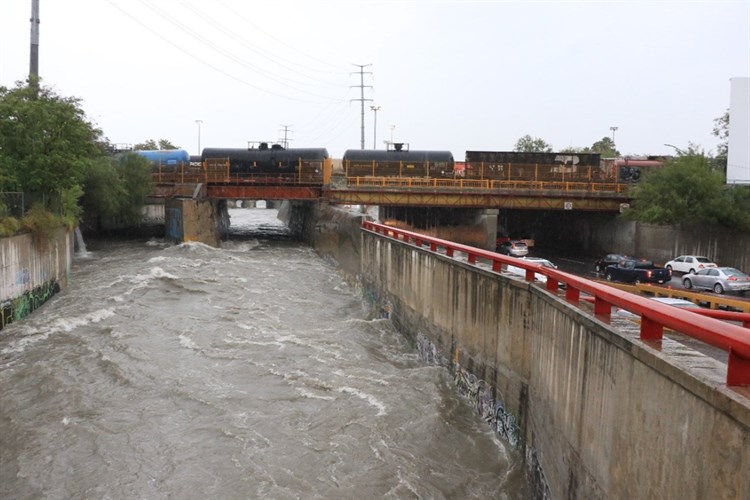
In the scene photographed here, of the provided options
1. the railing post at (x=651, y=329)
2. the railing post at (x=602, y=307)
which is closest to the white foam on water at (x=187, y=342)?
the railing post at (x=602, y=307)

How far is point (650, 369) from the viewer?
6750 millimetres

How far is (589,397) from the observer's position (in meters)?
8.41

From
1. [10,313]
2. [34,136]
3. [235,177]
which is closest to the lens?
[10,313]

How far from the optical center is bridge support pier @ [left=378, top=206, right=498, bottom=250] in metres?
48.1

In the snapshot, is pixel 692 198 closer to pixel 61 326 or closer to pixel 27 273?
pixel 61 326

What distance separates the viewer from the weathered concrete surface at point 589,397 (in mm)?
5566

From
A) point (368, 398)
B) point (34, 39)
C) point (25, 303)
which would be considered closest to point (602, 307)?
point (368, 398)

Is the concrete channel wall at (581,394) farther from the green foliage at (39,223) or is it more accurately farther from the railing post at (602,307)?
the green foliage at (39,223)

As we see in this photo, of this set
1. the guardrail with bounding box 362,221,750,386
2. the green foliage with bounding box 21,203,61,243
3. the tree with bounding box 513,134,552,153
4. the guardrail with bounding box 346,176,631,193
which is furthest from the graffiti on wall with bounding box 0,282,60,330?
the tree with bounding box 513,134,552,153

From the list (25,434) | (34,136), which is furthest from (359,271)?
(25,434)

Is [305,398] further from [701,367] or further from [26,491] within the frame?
[701,367]

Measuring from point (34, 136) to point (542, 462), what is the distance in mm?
28119

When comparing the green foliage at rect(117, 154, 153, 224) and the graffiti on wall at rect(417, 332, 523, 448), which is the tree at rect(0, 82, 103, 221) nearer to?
the green foliage at rect(117, 154, 153, 224)

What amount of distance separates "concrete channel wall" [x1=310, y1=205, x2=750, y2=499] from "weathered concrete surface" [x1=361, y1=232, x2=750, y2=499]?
16 millimetres
